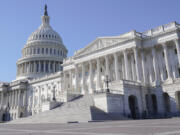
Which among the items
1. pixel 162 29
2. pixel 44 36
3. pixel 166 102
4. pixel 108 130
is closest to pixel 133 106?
pixel 166 102

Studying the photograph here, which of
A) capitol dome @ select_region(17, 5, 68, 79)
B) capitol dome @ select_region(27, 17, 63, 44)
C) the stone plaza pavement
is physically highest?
capitol dome @ select_region(27, 17, 63, 44)

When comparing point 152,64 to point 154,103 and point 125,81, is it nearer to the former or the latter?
point 154,103

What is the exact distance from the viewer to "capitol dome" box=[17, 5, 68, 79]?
113750mm

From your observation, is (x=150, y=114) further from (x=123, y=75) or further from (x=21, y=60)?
(x=21, y=60)

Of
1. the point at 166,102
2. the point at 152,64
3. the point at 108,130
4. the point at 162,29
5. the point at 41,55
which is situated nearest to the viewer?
the point at 108,130

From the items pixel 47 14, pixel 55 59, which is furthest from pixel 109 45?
pixel 47 14

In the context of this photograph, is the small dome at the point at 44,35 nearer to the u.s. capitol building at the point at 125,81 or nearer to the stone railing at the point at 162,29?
the u.s. capitol building at the point at 125,81

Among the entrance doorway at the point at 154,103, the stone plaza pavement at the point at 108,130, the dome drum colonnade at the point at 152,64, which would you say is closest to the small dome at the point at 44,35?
the dome drum colonnade at the point at 152,64

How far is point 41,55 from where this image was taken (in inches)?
4562

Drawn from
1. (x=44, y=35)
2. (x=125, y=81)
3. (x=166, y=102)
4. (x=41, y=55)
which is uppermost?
(x=44, y=35)

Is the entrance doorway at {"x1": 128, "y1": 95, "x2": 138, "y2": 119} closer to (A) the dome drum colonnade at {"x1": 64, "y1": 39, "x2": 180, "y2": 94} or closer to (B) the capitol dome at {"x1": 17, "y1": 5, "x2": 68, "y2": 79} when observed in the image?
(A) the dome drum colonnade at {"x1": 64, "y1": 39, "x2": 180, "y2": 94}

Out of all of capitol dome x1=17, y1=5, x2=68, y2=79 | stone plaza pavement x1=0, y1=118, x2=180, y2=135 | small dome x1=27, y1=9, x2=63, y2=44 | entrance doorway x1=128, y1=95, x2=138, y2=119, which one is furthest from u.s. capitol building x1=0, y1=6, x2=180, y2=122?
small dome x1=27, y1=9, x2=63, y2=44

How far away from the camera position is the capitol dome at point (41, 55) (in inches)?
4478

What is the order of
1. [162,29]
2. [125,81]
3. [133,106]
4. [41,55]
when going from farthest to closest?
1. [41,55]
2. [162,29]
3. [133,106]
4. [125,81]
